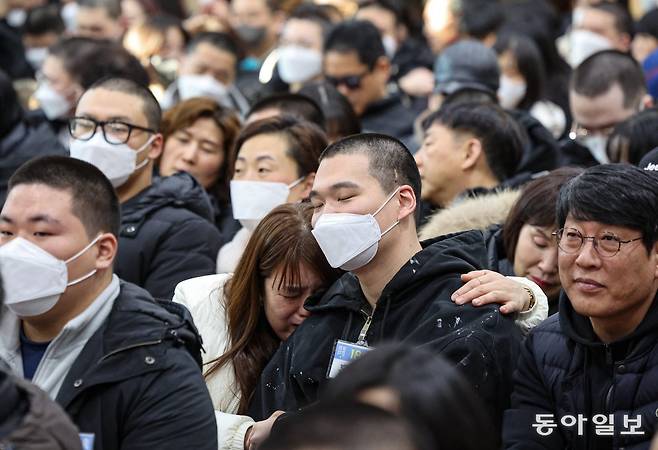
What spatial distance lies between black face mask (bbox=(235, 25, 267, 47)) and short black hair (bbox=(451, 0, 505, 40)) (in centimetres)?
171

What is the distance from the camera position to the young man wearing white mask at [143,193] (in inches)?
235

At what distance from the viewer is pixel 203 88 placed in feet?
30.0

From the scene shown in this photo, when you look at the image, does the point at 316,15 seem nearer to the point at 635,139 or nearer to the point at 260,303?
the point at 635,139

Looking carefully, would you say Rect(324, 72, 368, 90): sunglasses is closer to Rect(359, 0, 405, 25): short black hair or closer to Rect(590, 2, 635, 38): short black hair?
Rect(590, 2, 635, 38): short black hair

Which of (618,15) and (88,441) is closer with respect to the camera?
(88,441)

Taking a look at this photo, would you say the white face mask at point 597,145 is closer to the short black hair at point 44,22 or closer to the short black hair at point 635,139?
the short black hair at point 635,139

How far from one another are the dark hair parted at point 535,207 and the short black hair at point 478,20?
5.48 m

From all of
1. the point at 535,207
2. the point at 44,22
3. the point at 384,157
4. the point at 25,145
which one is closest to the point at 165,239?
the point at 384,157

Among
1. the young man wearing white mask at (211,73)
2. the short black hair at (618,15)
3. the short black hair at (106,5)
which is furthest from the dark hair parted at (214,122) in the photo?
the short black hair at (106,5)

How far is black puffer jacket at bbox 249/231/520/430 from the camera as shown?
4426 mm

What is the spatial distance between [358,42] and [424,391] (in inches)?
242

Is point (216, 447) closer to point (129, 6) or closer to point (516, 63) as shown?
point (516, 63)

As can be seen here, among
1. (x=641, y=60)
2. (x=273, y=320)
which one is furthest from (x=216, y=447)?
(x=641, y=60)

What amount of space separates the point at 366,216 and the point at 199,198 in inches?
67.8
